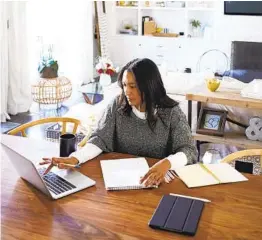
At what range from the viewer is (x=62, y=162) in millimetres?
1774

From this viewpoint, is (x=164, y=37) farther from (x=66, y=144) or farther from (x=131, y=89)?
(x=66, y=144)

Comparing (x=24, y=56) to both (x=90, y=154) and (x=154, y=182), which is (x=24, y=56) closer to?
(x=90, y=154)

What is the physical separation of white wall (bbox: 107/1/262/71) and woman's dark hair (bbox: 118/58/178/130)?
13.9 ft

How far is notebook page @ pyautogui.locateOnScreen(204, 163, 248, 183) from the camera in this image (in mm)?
1694

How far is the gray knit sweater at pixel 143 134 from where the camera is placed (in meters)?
2.04

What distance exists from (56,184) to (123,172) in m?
0.27

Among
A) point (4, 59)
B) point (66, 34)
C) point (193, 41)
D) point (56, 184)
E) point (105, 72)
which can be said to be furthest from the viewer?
point (193, 41)

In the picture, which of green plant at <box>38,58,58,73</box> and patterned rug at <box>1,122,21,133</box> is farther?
green plant at <box>38,58,58,73</box>

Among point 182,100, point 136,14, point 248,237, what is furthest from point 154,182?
point 136,14

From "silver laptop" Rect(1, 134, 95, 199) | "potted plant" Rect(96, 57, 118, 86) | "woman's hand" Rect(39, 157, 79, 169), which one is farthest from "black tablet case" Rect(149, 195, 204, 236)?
"potted plant" Rect(96, 57, 118, 86)

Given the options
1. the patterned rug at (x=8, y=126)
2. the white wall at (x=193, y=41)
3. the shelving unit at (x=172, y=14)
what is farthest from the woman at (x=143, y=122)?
the shelving unit at (x=172, y=14)

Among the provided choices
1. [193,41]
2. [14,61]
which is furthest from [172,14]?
[14,61]

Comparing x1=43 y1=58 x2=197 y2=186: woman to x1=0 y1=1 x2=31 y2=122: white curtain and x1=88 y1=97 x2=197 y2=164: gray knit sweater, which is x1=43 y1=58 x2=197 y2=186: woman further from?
x1=0 y1=1 x2=31 y2=122: white curtain

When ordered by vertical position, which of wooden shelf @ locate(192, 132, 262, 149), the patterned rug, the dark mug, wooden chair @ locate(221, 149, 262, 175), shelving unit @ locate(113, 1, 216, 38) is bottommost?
the patterned rug
